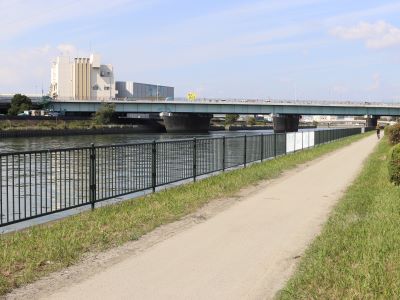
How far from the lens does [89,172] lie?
10531mm

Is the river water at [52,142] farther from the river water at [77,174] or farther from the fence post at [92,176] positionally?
the fence post at [92,176]

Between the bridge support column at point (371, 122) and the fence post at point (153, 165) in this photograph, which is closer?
the fence post at point (153, 165)

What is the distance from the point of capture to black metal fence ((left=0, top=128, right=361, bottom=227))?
9211 mm

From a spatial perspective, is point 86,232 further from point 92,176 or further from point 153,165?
point 153,165

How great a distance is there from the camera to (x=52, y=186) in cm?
1005

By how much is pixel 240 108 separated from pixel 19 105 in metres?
50.0

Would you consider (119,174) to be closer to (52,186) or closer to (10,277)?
(52,186)

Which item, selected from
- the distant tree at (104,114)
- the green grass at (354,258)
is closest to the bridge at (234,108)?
the distant tree at (104,114)

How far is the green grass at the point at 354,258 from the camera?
524 centimetres

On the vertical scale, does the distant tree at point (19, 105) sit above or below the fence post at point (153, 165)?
above

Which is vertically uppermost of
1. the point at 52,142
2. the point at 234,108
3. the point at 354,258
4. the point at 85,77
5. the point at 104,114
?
the point at 85,77

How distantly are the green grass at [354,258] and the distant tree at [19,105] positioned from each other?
A: 112570mm

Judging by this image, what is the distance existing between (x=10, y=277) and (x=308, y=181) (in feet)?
37.0

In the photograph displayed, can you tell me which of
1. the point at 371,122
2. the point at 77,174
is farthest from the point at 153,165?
the point at 371,122
